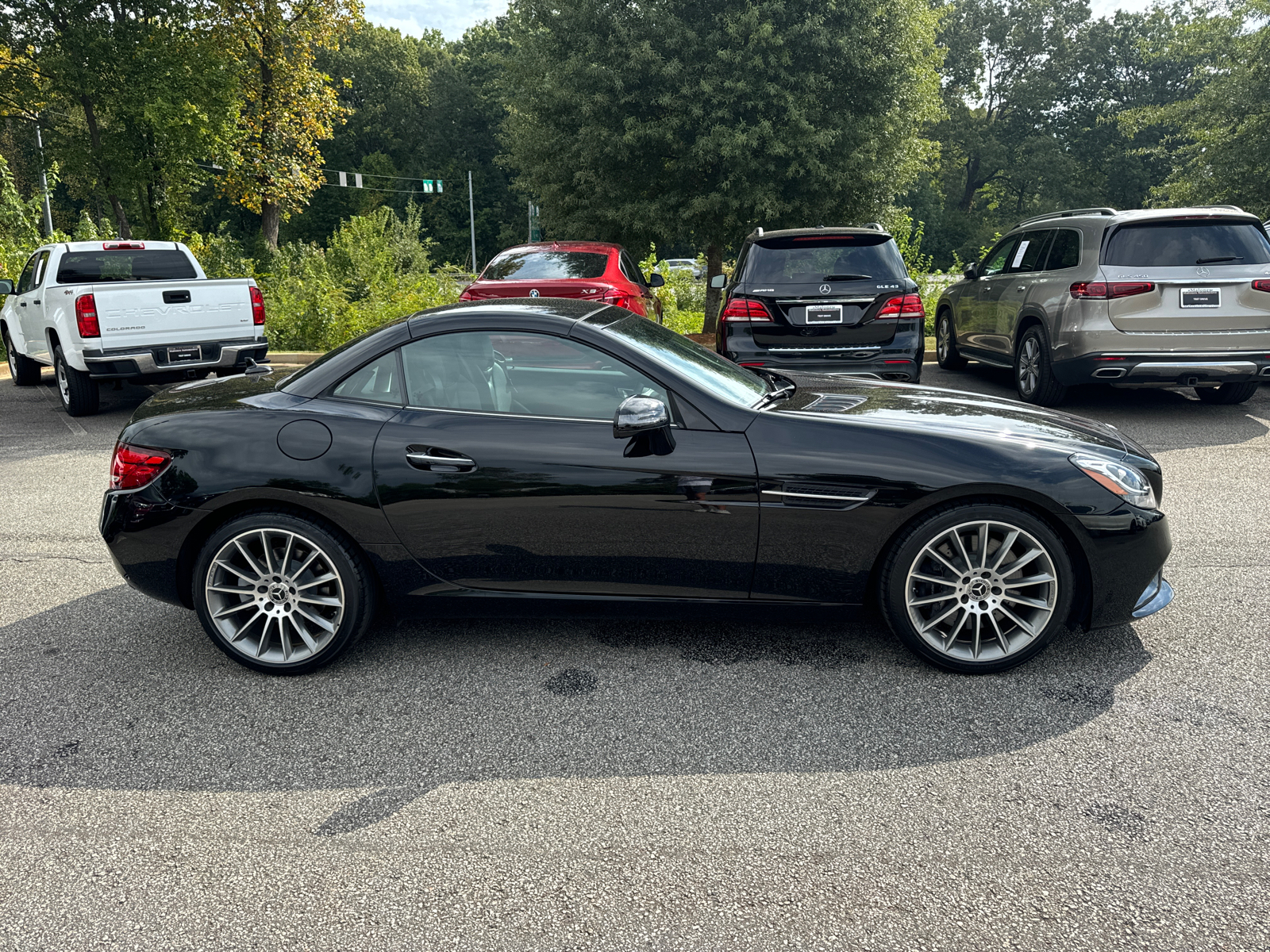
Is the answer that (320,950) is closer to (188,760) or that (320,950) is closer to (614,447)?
(188,760)

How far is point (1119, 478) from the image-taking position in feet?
12.4

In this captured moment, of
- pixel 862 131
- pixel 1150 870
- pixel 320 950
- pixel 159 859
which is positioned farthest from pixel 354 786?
pixel 862 131

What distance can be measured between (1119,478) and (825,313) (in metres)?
4.90

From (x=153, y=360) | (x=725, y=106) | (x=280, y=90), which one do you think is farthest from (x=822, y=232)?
(x=280, y=90)

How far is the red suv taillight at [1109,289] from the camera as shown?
8.54 metres

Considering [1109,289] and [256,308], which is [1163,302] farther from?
[256,308]

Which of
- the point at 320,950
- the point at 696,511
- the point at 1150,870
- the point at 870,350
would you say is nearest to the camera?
the point at 320,950

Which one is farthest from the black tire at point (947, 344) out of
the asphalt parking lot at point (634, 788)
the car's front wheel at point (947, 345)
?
the asphalt parking lot at point (634, 788)

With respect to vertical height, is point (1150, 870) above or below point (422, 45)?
below

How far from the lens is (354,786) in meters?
3.14

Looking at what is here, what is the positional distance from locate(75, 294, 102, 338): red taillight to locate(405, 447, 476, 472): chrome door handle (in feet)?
24.1

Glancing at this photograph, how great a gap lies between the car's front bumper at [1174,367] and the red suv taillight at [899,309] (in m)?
1.66

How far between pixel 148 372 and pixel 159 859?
8146 millimetres

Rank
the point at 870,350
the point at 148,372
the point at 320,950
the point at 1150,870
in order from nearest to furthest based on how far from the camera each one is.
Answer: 1. the point at 320,950
2. the point at 1150,870
3. the point at 870,350
4. the point at 148,372
